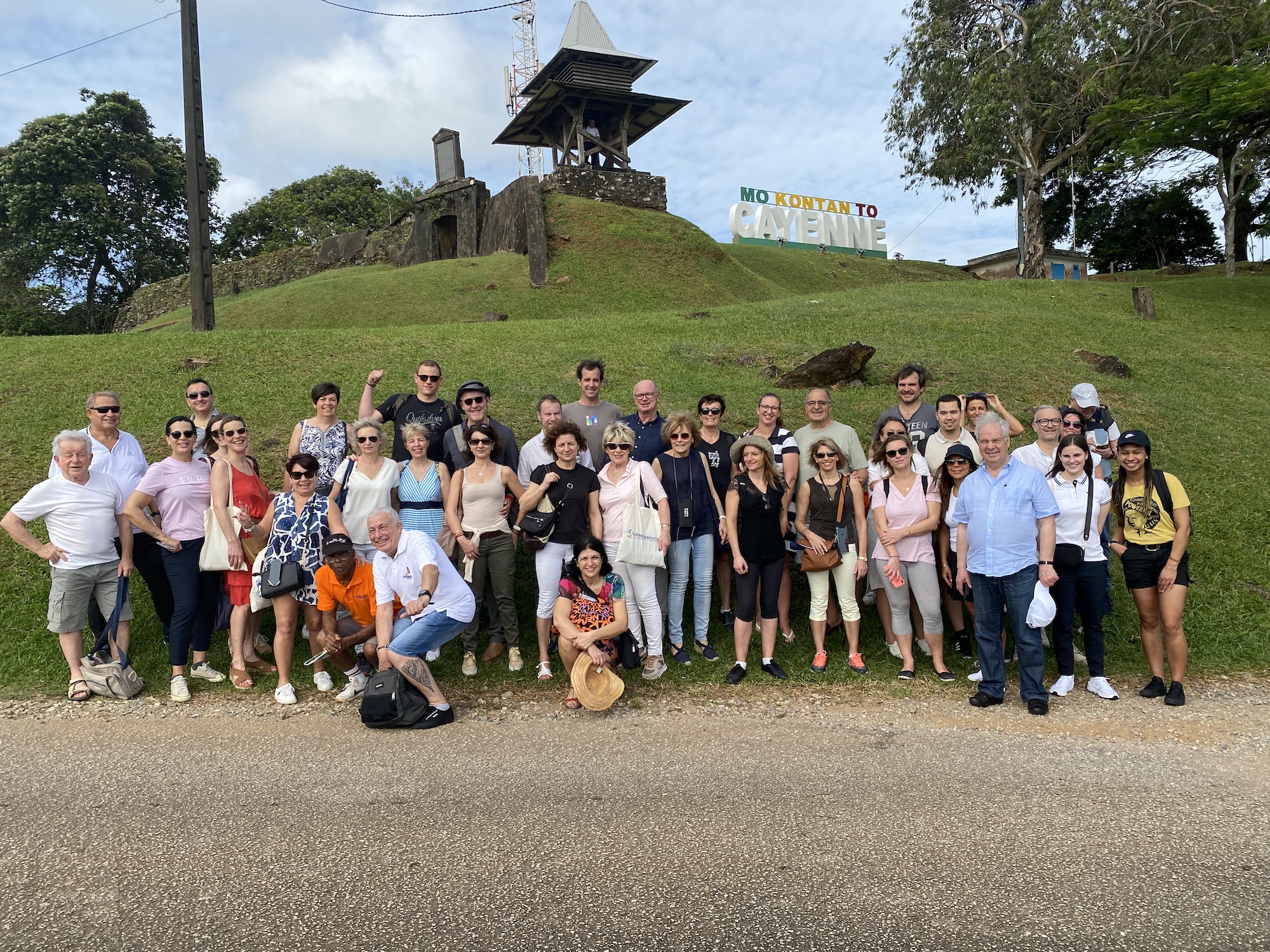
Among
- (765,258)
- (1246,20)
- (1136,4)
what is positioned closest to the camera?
(1246,20)

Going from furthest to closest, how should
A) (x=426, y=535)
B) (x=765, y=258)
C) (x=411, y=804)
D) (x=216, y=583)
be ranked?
(x=765, y=258)
(x=216, y=583)
(x=426, y=535)
(x=411, y=804)

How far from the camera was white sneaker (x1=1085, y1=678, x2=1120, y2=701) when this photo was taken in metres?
5.63

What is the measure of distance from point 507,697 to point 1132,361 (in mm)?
14549

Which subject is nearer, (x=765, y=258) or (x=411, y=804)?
(x=411, y=804)

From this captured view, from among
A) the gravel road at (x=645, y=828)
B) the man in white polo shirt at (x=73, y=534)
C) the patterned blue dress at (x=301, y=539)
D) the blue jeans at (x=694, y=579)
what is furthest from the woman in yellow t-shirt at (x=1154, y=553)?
the man in white polo shirt at (x=73, y=534)

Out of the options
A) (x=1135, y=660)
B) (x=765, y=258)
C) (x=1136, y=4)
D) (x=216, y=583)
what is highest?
(x=1136, y=4)

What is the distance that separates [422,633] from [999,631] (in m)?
4.12

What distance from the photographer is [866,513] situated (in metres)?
6.51

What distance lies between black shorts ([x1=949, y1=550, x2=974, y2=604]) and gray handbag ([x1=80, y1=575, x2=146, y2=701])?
629 centimetres

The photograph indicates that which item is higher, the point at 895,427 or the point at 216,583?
the point at 895,427

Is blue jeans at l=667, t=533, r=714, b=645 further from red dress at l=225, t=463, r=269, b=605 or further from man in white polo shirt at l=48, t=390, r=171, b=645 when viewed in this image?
man in white polo shirt at l=48, t=390, r=171, b=645

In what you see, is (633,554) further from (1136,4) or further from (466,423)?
(1136,4)

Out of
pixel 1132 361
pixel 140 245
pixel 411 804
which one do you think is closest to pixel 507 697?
pixel 411 804

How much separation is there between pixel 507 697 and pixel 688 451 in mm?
2414
